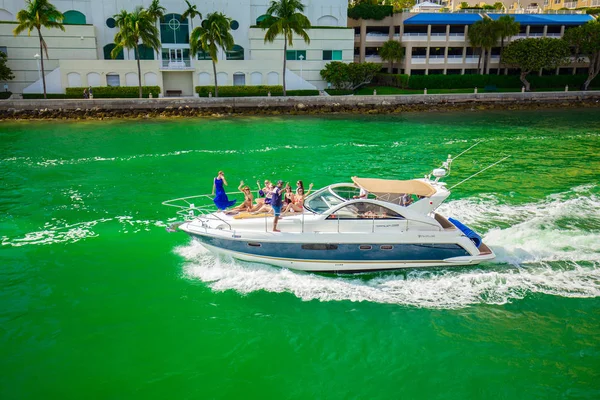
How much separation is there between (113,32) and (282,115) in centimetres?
2272

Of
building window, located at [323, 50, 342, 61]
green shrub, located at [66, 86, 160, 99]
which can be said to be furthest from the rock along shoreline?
building window, located at [323, 50, 342, 61]

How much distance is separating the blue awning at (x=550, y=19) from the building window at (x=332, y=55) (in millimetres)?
18895

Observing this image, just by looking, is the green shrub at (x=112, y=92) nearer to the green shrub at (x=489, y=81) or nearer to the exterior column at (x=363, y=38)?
the exterior column at (x=363, y=38)

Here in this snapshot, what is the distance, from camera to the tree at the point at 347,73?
187ft

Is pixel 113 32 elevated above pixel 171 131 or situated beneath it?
elevated above

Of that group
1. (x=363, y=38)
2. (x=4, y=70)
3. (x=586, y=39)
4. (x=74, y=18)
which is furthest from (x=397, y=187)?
(x=586, y=39)

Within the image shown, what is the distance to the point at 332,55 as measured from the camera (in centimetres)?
5975

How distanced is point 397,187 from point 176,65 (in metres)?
44.7

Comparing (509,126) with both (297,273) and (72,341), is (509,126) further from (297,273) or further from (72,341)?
(72,341)

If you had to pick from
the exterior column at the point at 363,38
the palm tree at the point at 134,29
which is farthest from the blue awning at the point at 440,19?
the palm tree at the point at 134,29

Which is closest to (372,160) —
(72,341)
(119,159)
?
(119,159)

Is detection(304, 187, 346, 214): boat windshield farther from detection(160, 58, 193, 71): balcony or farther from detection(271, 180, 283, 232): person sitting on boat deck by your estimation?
detection(160, 58, 193, 71): balcony

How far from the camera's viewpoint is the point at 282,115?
5156 centimetres

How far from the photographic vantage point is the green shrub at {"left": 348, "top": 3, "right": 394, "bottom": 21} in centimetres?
6322
